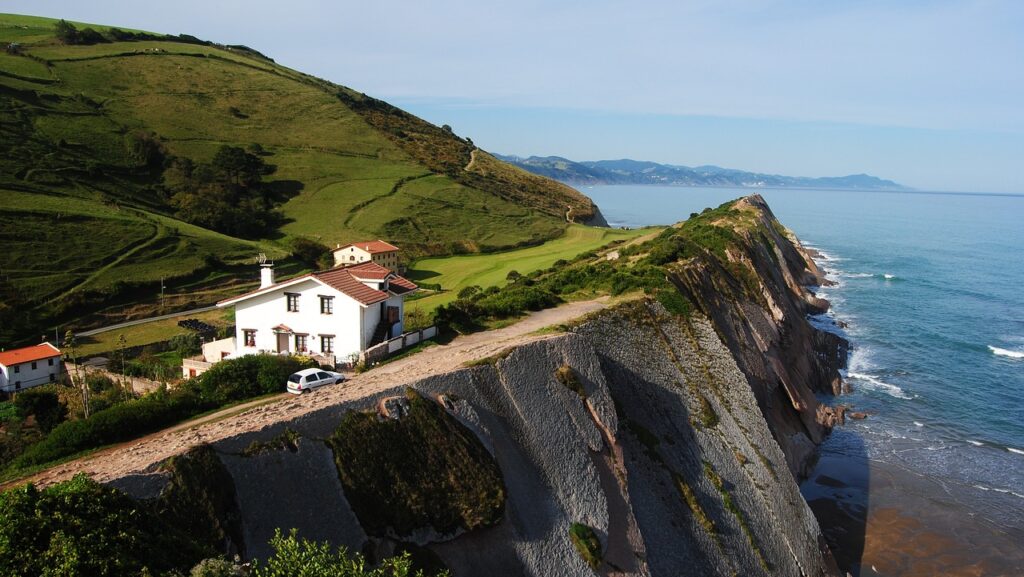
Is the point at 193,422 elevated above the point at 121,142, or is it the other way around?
the point at 121,142

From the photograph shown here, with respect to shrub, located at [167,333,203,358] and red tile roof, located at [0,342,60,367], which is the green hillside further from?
shrub, located at [167,333,203,358]

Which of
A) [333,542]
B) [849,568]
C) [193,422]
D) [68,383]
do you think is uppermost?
[193,422]

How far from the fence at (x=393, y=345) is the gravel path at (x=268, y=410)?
0.93 meters

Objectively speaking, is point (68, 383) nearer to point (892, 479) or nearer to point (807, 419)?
point (807, 419)

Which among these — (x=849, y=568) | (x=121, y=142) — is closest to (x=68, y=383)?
(x=849, y=568)

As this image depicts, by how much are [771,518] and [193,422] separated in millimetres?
23266

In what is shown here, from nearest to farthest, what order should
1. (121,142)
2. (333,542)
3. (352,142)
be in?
(333,542) < (121,142) < (352,142)

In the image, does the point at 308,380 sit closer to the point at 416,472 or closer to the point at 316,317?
the point at 316,317

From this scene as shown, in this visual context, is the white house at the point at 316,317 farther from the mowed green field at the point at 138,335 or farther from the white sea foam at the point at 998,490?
the white sea foam at the point at 998,490

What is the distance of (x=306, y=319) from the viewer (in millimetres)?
29734

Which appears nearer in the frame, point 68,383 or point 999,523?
point 999,523

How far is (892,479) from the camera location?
37406 mm

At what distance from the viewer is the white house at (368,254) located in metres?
72.1

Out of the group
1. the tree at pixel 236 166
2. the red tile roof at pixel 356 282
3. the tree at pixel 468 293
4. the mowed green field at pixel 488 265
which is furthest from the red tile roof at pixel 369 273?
the tree at pixel 236 166
